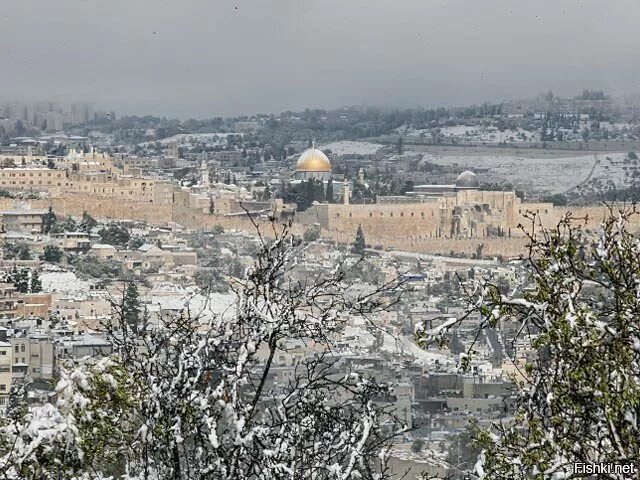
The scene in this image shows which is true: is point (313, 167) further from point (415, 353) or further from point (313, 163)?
point (415, 353)

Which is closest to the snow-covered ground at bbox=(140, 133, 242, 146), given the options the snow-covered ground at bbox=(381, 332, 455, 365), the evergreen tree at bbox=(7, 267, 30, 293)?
the evergreen tree at bbox=(7, 267, 30, 293)

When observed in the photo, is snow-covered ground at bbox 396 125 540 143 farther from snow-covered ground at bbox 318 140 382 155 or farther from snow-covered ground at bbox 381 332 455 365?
snow-covered ground at bbox 381 332 455 365

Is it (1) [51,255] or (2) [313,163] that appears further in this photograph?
(2) [313,163]

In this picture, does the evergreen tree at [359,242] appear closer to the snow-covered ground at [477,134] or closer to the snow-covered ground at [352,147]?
the snow-covered ground at [352,147]

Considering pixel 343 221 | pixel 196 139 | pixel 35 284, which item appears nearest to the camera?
pixel 35 284

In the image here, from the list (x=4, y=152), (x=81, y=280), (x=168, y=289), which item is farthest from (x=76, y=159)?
(x=168, y=289)

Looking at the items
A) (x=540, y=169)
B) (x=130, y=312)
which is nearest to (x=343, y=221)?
(x=540, y=169)
